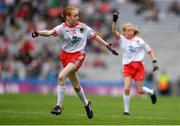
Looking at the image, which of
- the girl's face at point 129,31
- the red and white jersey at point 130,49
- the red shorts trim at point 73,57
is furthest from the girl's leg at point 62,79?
the red and white jersey at point 130,49

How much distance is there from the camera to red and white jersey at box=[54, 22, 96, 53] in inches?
707

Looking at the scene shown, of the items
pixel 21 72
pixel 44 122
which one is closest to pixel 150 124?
pixel 44 122

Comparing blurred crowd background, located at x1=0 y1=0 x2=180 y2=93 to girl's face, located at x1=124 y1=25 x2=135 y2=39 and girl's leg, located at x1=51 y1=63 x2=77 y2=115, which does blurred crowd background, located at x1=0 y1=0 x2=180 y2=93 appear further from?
girl's leg, located at x1=51 y1=63 x2=77 y2=115

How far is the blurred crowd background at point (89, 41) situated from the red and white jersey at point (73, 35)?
855 inches

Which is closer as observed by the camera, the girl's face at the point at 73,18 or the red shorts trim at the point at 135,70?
the girl's face at the point at 73,18

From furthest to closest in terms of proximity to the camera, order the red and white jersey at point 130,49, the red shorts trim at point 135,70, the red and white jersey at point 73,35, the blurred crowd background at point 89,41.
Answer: the blurred crowd background at point 89,41 < the red and white jersey at point 130,49 < the red shorts trim at point 135,70 < the red and white jersey at point 73,35

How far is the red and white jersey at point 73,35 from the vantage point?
18.0m

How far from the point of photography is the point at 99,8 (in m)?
43.8

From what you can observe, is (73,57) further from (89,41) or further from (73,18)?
(89,41)

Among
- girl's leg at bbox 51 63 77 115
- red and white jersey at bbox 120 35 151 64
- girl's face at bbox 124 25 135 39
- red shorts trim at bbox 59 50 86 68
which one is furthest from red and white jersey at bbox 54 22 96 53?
red and white jersey at bbox 120 35 151 64

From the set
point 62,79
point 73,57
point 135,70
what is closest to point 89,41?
point 135,70

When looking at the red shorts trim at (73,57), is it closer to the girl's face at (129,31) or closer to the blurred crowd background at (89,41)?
the girl's face at (129,31)

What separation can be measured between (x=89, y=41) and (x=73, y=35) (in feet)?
77.3

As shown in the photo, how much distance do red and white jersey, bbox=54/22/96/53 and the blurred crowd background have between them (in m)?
21.7
